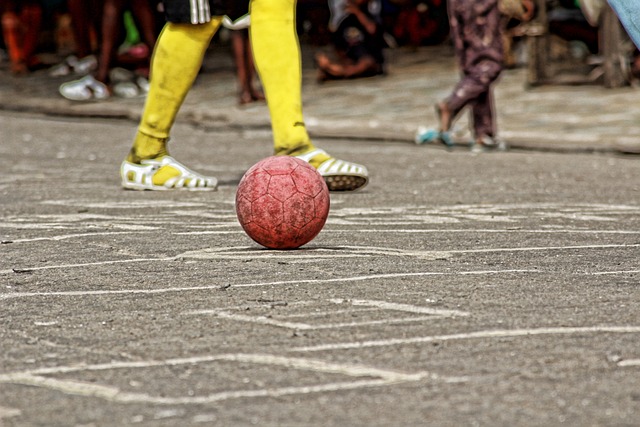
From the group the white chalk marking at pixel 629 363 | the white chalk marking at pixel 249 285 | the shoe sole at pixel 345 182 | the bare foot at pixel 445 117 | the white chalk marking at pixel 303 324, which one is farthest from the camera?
the bare foot at pixel 445 117

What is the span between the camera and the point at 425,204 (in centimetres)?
700

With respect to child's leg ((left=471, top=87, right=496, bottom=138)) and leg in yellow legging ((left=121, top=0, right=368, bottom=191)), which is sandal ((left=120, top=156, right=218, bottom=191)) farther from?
child's leg ((left=471, top=87, right=496, bottom=138))

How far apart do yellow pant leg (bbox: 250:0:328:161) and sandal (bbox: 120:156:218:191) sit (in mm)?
591

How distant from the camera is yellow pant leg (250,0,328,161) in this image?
7.21m

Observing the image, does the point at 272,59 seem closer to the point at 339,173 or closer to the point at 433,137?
the point at 339,173

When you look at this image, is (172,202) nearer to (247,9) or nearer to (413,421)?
(247,9)

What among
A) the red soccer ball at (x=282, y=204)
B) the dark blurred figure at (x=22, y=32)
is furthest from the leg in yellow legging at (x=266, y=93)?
the dark blurred figure at (x=22, y=32)

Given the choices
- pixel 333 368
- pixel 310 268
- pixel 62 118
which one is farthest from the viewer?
pixel 62 118

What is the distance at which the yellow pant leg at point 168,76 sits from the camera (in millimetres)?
7465

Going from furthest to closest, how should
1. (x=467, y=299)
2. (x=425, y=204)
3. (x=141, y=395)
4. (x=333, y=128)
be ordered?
(x=333, y=128), (x=425, y=204), (x=467, y=299), (x=141, y=395)

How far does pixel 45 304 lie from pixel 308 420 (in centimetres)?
154

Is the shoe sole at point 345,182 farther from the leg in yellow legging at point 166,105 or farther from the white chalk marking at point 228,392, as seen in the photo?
the white chalk marking at point 228,392

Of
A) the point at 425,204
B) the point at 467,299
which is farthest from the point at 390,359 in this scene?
the point at 425,204

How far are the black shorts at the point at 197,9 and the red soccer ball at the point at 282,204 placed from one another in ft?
6.64
